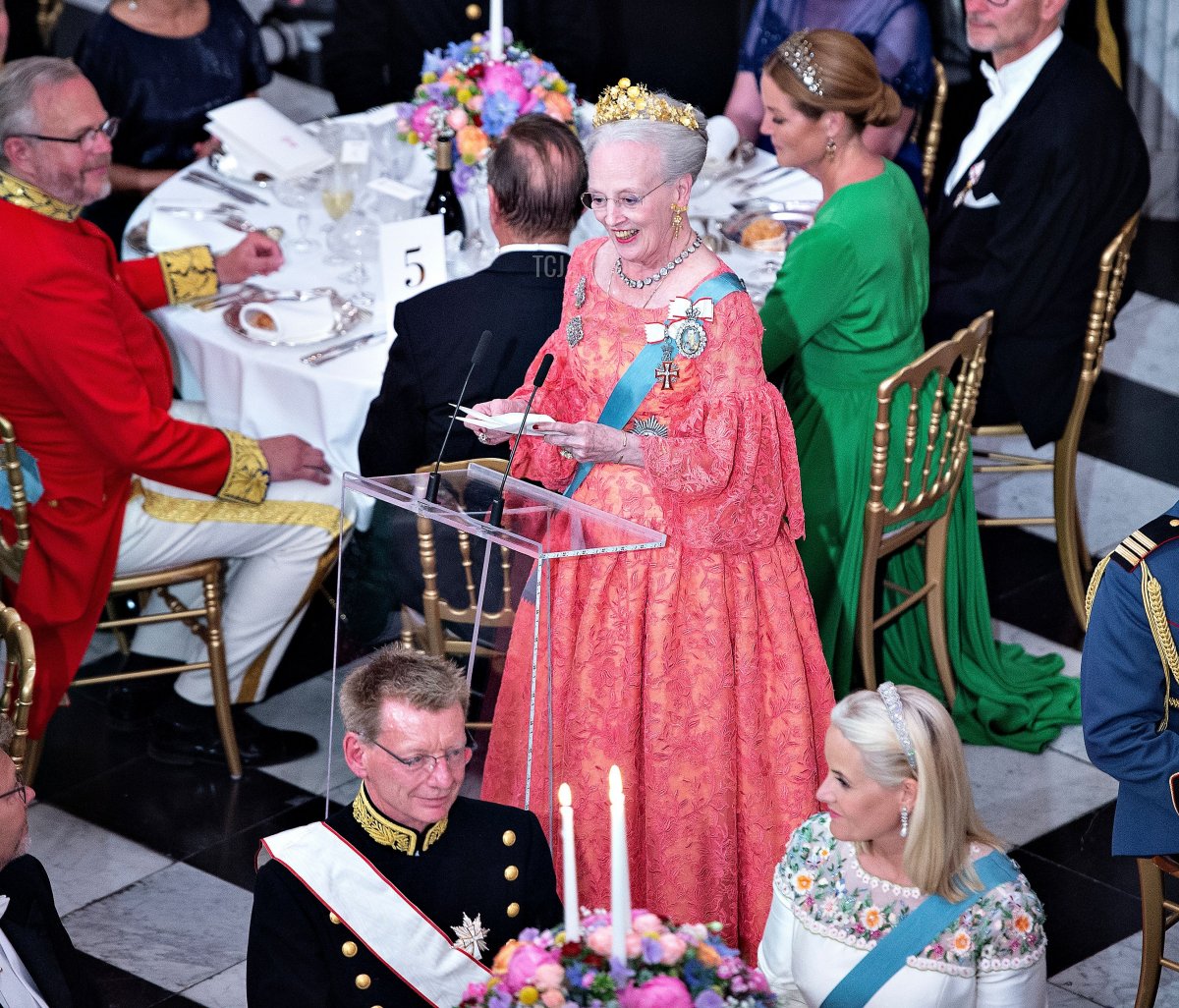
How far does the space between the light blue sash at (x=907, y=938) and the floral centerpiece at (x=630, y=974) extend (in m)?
0.42

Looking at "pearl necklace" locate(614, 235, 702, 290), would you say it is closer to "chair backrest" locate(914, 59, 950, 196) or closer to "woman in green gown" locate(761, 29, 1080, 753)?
"woman in green gown" locate(761, 29, 1080, 753)

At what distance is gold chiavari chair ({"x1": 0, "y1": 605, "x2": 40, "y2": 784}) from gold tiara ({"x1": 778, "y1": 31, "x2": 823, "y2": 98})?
6.31 feet

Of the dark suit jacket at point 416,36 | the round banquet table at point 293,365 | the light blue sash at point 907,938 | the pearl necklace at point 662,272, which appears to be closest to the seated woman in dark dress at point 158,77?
the dark suit jacket at point 416,36

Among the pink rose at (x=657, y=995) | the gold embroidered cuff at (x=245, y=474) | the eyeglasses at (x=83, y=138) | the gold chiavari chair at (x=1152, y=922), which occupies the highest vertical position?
the eyeglasses at (x=83, y=138)

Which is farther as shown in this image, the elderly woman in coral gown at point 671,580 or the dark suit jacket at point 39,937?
the elderly woman in coral gown at point 671,580

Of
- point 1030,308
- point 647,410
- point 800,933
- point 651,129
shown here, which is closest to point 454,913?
point 800,933

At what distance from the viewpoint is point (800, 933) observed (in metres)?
2.46

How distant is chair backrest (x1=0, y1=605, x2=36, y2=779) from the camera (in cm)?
295

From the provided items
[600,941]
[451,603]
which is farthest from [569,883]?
[451,603]

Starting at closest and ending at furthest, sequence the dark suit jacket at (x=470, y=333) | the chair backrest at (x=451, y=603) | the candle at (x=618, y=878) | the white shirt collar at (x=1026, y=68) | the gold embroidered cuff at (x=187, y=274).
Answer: the candle at (x=618, y=878) < the chair backrest at (x=451, y=603) < the dark suit jacket at (x=470, y=333) < the gold embroidered cuff at (x=187, y=274) < the white shirt collar at (x=1026, y=68)

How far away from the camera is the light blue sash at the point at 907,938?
2.37m

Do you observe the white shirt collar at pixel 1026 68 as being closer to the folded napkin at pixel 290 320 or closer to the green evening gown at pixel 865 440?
the green evening gown at pixel 865 440

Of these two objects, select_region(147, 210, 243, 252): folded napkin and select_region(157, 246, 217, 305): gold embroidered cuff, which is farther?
select_region(147, 210, 243, 252): folded napkin

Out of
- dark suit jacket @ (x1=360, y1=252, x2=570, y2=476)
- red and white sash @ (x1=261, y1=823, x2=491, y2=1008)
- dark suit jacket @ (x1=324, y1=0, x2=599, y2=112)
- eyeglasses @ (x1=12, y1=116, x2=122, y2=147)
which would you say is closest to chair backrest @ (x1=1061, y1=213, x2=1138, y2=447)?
dark suit jacket @ (x1=360, y1=252, x2=570, y2=476)
